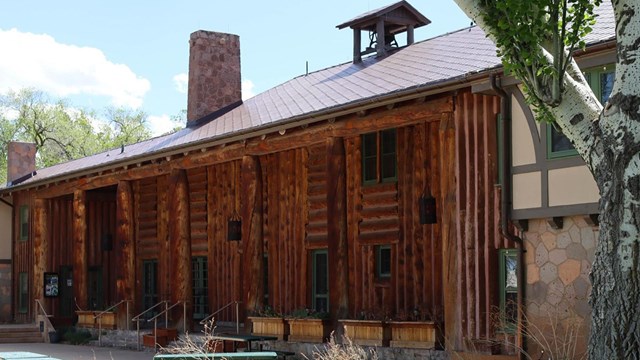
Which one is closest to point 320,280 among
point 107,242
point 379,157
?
point 379,157

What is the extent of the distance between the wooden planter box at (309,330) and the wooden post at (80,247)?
32.5 feet

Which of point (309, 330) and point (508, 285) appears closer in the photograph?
point (508, 285)

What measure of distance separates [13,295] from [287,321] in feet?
52.4

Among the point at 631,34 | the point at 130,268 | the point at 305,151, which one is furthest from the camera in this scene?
the point at 130,268

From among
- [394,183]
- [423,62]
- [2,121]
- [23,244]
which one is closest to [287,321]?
[394,183]

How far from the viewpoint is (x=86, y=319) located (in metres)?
27.7

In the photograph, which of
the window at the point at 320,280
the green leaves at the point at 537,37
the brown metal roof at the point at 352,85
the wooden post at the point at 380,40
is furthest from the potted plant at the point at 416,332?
the wooden post at the point at 380,40

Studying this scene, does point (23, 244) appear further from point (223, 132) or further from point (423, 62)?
point (423, 62)

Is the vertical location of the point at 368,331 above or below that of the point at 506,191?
below

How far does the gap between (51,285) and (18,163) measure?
630cm

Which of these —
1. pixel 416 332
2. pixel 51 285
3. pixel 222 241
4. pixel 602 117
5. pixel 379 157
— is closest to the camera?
pixel 602 117

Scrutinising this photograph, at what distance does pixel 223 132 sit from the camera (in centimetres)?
2220

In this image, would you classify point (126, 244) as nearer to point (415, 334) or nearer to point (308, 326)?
point (308, 326)

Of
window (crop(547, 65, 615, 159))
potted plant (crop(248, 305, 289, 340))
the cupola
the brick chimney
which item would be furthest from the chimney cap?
window (crop(547, 65, 615, 159))
